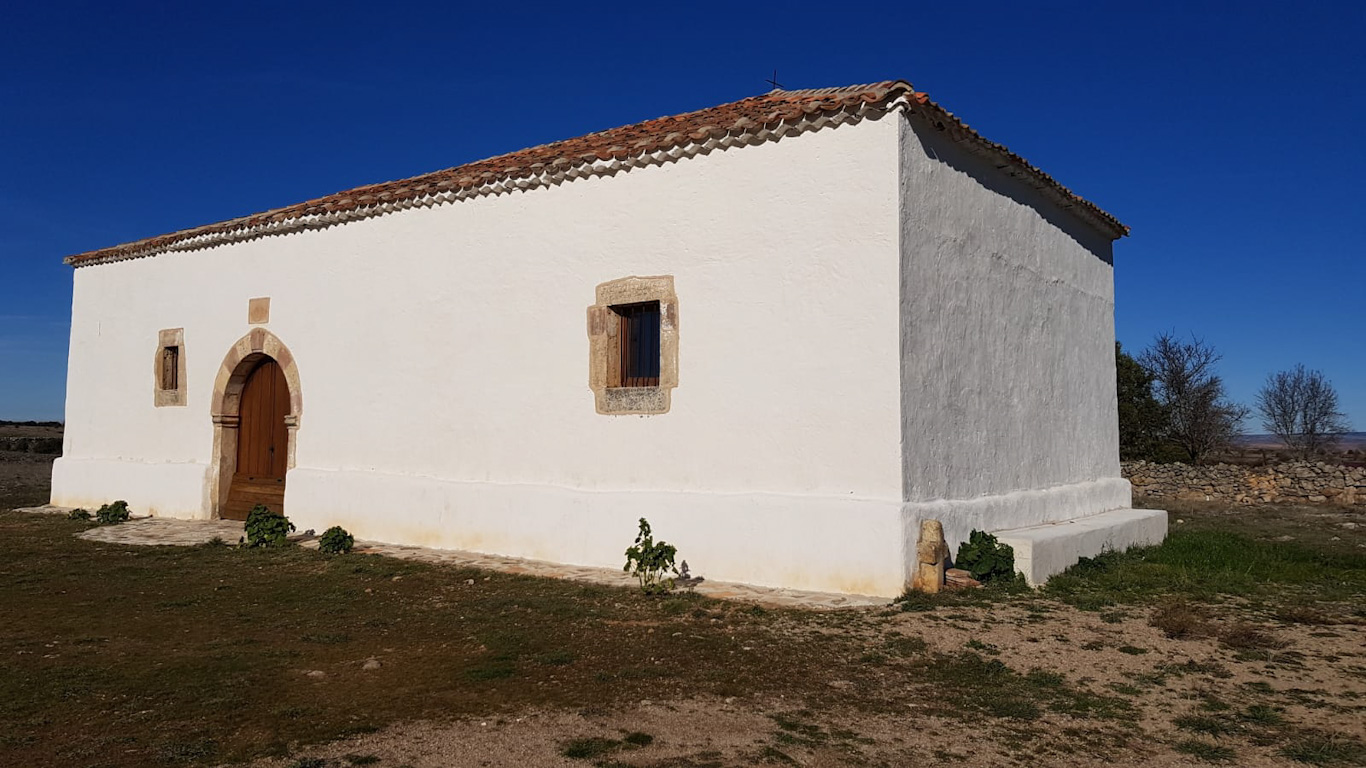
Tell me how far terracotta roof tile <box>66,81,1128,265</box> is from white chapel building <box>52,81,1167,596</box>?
0.14 feet

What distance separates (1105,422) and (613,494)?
5.93 metres

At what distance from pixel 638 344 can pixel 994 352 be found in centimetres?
302

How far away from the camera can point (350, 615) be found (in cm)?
573

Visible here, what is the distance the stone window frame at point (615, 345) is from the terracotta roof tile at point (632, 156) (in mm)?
1101

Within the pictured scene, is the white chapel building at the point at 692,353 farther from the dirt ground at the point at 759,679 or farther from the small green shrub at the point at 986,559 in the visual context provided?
the dirt ground at the point at 759,679

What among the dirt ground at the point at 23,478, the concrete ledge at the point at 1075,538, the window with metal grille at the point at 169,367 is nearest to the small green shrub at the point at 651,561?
the concrete ledge at the point at 1075,538

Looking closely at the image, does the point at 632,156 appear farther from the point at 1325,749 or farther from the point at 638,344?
the point at 1325,749

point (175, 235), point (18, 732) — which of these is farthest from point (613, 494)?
point (175, 235)

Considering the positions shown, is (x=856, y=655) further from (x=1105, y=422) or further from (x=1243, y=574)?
(x=1105, y=422)

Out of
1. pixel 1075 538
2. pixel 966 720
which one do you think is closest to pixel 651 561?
pixel 966 720

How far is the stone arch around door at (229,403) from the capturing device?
33.8 ft

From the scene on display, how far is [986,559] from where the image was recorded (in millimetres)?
6363

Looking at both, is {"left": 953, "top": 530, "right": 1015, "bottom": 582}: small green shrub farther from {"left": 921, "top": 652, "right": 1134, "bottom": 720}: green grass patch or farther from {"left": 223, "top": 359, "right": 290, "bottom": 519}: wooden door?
{"left": 223, "top": 359, "right": 290, "bottom": 519}: wooden door

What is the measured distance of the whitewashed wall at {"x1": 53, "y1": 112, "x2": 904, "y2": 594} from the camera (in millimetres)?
6391
